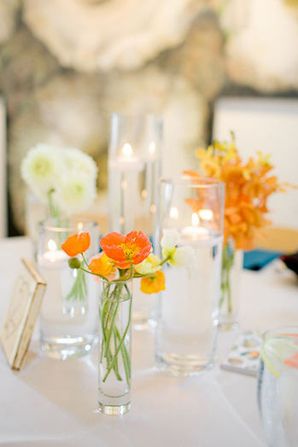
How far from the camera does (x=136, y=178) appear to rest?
51.4 inches

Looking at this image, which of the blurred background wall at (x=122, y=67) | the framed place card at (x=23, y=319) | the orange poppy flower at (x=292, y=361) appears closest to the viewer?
the orange poppy flower at (x=292, y=361)

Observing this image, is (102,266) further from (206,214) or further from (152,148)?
(152,148)

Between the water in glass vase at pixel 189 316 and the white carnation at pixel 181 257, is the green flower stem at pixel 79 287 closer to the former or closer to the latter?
the water in glass vase at pixel 189 316

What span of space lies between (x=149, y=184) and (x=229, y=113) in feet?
6.73

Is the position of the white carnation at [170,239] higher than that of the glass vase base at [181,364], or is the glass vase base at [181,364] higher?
the white carnation at [170,239]

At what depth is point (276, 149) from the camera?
320 centimetres

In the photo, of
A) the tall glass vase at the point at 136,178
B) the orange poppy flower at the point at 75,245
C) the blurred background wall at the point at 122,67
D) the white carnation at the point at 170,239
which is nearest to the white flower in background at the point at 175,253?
the white carnation at the point at 170,239

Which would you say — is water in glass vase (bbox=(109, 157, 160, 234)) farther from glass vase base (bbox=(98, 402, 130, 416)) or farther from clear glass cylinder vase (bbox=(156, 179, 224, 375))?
glass vase base (bbox=(98, 402, 130, 416))

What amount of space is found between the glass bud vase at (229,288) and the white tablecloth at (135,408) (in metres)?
0.11

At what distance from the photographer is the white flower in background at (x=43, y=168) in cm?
125

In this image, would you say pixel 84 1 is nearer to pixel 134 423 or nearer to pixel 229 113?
pixel 229 113

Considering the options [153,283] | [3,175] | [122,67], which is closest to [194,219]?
[153,283]

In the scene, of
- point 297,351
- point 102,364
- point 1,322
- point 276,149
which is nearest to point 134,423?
point 102,364

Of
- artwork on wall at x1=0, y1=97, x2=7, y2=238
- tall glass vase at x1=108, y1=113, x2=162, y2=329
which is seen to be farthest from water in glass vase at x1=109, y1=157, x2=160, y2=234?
artwork on wall at x1=0, y1=97, x2=7, y2=238
